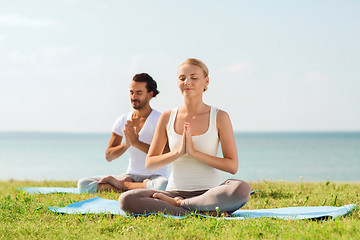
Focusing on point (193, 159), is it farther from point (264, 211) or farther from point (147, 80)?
point (147, 80)

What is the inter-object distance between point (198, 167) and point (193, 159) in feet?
0.34

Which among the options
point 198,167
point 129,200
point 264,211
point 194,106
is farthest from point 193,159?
point 264,211

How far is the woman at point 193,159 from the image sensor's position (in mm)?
4930

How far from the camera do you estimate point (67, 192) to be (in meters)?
7.80

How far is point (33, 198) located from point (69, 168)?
1216 inches

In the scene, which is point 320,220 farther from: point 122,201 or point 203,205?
Result: point 122,201

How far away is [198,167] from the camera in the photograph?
5098 millimetres

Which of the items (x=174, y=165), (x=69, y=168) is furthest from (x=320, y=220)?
(x=69, y=168)

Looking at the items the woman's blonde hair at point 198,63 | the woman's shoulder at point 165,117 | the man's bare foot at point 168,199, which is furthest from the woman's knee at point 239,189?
the woman's blonde hair at point 198,63

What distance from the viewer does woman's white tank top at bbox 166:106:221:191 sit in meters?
5.10

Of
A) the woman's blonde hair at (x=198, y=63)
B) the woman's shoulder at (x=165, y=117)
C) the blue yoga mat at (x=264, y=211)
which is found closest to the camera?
the blue yoga mat at (x=264, y=211)

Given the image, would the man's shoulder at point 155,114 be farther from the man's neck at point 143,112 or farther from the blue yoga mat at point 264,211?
the blue yoga mat at point 264,211

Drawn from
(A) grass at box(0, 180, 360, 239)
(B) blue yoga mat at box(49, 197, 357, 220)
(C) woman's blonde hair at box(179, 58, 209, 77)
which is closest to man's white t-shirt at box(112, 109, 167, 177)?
(B) blue yoga mat at box(49, 197, 357, 220)

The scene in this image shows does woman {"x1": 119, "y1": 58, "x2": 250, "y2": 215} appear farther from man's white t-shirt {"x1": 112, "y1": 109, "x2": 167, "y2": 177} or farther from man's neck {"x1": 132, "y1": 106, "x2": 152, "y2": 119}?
man's neck {"x1": 132, "y1": 106, "x2": 152, "y2": 119}
